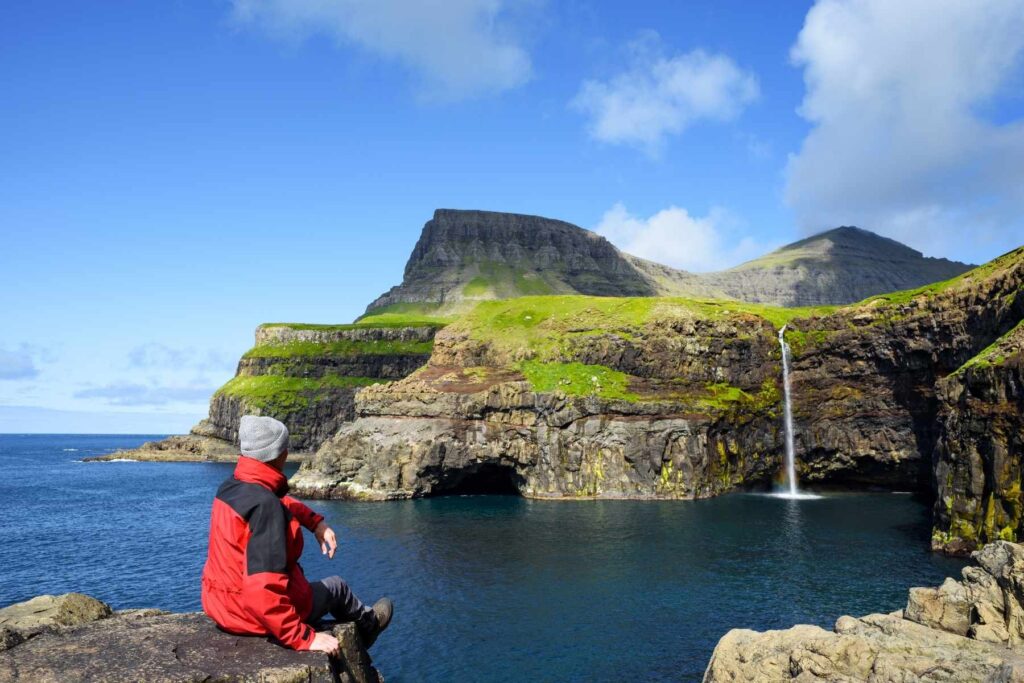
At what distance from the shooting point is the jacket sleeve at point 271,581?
8.05 meters

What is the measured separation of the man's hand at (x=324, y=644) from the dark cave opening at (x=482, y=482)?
3524 inches

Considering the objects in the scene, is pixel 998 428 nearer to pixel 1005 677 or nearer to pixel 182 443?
pixel 1005 677

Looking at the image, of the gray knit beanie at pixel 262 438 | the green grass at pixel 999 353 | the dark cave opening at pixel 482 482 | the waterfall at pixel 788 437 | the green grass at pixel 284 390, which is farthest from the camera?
the green grass at pixel 284 390

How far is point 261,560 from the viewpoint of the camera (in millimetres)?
8227

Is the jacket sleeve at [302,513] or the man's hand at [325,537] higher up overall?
the jacket sleeve at [302,513]

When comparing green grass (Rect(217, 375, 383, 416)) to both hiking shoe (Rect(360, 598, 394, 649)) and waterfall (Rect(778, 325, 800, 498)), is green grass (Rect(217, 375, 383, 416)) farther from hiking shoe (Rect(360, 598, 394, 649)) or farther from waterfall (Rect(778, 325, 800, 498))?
hiking shoe (Rect(360, 598, 394, 649))

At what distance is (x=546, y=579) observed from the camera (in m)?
52.3

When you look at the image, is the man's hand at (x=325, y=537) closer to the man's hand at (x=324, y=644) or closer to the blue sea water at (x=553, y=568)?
the man's hand at (x=324, y=644)

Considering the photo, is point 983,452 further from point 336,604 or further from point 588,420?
point 336,604

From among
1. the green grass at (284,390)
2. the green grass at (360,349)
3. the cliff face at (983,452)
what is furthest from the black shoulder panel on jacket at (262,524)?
the green grass at (360,349)

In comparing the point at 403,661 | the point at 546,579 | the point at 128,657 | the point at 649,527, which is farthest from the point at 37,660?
the point at 649,527

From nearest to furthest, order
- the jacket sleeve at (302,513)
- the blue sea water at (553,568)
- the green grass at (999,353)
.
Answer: the jacket sleeve at (302,513), the blue sea water at (553,568), the green grass at (999,353)

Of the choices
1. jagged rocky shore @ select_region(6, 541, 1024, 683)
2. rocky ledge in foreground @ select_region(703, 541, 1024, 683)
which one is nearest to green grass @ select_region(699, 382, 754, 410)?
rocky ledge in foreground @ select_region(703, 541, 1024, 683)

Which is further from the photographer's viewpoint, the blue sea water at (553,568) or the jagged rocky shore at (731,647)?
the blue sea water at (553,568)
